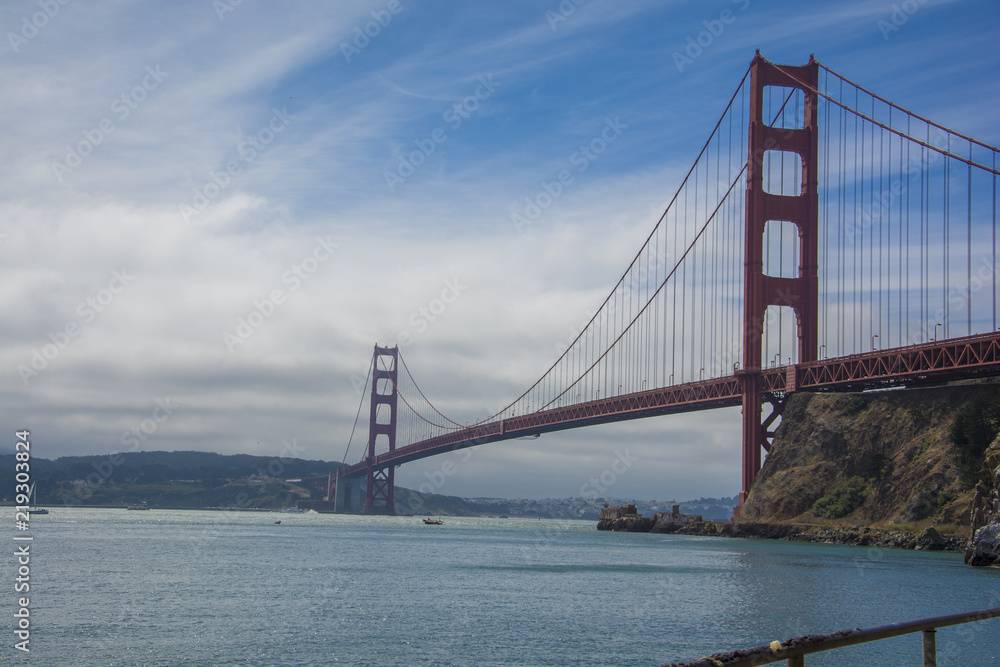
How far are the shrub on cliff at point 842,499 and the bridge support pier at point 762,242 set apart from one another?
6.44 meters

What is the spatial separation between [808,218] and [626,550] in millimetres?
28918

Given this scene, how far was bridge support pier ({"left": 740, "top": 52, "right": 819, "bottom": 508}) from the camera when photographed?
6938cm

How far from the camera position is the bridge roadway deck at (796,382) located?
2117 inches

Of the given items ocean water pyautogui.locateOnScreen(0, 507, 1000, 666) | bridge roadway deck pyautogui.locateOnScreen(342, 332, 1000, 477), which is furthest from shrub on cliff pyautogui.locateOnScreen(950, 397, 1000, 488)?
ocean water pyautogui.locateOnScreen(0, 507, 1000, 666)

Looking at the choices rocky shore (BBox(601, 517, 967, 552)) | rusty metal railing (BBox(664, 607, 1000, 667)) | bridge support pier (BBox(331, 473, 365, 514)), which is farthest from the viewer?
bridge support pier (BBox(331, 473, 365, 514))

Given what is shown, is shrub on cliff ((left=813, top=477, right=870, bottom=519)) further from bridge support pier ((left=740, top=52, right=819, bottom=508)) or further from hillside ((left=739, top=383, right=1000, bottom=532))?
bridge support pier ((left=740, top=52, right=819, bottom=508))

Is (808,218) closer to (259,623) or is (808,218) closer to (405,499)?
(259,623)

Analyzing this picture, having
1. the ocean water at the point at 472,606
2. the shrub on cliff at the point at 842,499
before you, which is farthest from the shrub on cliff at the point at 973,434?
the shrub on cliff at the point at 842,499

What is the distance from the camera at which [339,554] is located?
2089 inches

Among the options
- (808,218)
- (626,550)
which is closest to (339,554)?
(626,550)

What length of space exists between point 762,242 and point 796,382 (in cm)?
1108

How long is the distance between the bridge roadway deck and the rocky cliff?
6.14 m

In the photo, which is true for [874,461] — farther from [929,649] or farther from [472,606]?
[929,649]

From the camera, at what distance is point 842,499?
64.0 m
